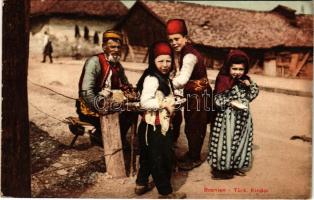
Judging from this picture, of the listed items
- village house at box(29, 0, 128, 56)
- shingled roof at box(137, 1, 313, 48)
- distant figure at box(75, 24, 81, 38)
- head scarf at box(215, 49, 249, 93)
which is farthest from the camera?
distant figure at box(75, 24, 81, 38)

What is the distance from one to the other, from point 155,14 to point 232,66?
98.2 inches

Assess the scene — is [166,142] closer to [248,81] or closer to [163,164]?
[163,164]

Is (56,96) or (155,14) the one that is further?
(155,14)

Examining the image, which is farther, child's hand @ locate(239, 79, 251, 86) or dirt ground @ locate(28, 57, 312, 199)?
dirt ground @ locate(28, 57, 312, 199)

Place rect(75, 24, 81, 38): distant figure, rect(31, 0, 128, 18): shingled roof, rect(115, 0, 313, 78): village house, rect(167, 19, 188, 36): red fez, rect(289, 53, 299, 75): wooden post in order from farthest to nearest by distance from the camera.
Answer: rect(289, 53, 299, 75): wooden post < rect(75, 24, 81, 38): distant figure < rect(115, 0, 313, 78): village house < rect(31, 0, 128, 18): shingled roof < rect(167, 19, 188, 36): red fez

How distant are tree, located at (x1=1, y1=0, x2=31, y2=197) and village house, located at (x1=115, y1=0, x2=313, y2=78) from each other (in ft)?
6.21

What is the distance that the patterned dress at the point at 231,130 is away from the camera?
219 inches

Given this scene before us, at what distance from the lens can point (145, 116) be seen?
5.41m

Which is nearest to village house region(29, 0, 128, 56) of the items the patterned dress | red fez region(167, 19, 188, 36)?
red fez region(167, 19, 188, 36)

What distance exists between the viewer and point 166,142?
17.7 ft

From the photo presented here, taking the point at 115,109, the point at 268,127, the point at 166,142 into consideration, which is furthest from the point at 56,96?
the point at 268,127

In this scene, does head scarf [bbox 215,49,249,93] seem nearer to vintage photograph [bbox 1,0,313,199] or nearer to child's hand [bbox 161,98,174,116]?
vintage photograph [bbox 1,0,313,199]

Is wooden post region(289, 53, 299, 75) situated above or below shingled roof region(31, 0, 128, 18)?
below

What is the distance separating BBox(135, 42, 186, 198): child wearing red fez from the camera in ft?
17.4
